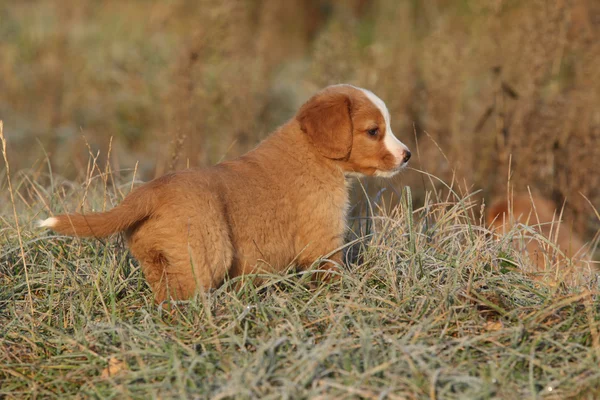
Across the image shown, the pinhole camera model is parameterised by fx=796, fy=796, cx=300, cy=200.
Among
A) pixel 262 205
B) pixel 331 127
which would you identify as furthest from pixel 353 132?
pixel 262 205

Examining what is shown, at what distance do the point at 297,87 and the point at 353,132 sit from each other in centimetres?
763

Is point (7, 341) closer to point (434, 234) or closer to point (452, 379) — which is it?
point (452, 379)

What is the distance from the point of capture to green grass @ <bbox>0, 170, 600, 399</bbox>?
3318 millimetres

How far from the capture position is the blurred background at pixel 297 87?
7832 mm

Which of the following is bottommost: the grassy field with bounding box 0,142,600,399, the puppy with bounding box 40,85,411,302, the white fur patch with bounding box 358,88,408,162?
the grassy field with bounding box 0,142,600,399

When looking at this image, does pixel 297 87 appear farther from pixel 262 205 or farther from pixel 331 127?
pixel 262 205

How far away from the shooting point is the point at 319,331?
3.87 meters

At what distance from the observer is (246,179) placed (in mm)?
4332

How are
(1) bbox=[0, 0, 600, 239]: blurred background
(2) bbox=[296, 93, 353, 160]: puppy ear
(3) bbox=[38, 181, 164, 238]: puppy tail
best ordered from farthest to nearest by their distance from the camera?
(1) bbox=[0, 0, 600, 239]: blurred background < (2) bbox=[296, 93, 353, 160]: puppy ear < (3) bbox=[38, 181, 164, 238]: puppy tail

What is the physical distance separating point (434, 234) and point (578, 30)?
4201 mm

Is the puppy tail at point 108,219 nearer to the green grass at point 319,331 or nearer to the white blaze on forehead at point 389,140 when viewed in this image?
the green grass at point 319,331

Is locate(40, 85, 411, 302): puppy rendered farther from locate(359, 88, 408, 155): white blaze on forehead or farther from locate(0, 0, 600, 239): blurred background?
locate(0, 0, 600, 239): blurred background

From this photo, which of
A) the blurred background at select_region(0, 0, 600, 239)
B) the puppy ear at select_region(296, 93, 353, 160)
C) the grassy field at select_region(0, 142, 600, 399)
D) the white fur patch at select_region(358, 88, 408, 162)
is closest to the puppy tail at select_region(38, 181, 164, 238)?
the grassy field at select_region(0, 142, 600, 399)

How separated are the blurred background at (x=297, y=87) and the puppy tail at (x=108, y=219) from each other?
1.22 m
